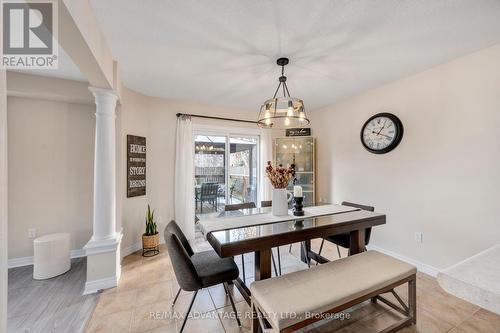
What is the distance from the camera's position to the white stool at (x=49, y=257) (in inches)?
94.3

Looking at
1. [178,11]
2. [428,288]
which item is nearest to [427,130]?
[428,288]

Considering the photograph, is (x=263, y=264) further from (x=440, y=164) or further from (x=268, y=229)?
(x=440, y=164)

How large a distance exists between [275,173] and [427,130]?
6.78 ft

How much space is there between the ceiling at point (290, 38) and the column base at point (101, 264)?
2.06m

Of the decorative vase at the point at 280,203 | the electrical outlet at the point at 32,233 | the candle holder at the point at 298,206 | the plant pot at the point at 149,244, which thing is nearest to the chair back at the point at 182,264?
the decorative vase at the point at 280,203

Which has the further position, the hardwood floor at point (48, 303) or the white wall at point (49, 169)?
the white wall at point (49, 169)

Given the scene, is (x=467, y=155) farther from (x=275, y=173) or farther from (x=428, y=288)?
(x=275, y=173)

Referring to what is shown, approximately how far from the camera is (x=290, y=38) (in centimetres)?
187

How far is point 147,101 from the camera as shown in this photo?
337cm

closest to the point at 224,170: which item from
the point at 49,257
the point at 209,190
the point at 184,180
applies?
the point at 209,190

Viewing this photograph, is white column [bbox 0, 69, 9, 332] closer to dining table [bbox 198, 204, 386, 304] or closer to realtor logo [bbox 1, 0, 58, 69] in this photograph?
realtor logo [bbox 1, 0, 58, 69]

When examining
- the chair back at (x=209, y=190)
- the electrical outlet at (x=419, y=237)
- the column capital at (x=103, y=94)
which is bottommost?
the electrical outlet at (x=419, y=237)

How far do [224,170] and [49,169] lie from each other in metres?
2.61

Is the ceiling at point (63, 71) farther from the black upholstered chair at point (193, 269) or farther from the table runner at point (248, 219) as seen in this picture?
the table runner at point (248, 219)
